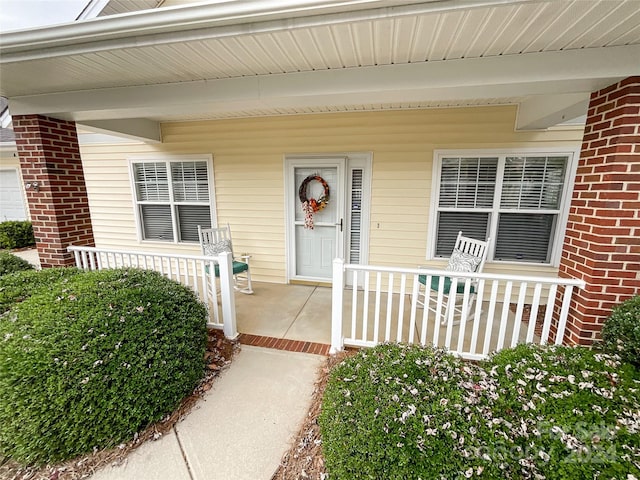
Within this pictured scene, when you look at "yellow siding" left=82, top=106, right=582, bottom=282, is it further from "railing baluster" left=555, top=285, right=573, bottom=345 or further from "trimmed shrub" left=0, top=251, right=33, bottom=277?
"trimmed shrub" left=0, top=251, right=33, bottom=277

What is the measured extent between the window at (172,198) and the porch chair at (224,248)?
23.8 inches

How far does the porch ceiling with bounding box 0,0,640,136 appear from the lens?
5.04 feet

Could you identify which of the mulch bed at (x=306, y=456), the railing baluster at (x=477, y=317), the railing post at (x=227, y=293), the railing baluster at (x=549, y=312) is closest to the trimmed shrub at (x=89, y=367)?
the railing post at (x=227, y=293)

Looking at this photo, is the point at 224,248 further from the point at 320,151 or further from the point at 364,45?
the point at 364,45

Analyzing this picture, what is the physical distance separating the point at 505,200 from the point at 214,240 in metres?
4.30

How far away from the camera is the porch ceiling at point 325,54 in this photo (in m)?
1.54

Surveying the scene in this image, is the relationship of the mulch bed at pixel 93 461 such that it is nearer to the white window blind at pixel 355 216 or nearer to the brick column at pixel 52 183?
the brick column at pixel 52 183

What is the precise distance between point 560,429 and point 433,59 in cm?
235

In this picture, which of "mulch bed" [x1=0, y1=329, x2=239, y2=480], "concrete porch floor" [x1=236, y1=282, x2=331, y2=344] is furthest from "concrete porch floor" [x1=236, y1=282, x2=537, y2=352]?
"mulch bed" [x1=0, y1=329, x2=239, y2=480]

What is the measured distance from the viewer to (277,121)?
425 cm

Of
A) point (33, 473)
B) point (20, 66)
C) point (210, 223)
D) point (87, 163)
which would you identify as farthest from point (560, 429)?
point (87, 163)

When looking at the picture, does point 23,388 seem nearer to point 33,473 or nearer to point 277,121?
point 33,473

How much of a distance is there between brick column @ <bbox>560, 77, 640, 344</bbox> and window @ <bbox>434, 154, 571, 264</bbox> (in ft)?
4.86

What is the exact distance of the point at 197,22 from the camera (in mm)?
1648
